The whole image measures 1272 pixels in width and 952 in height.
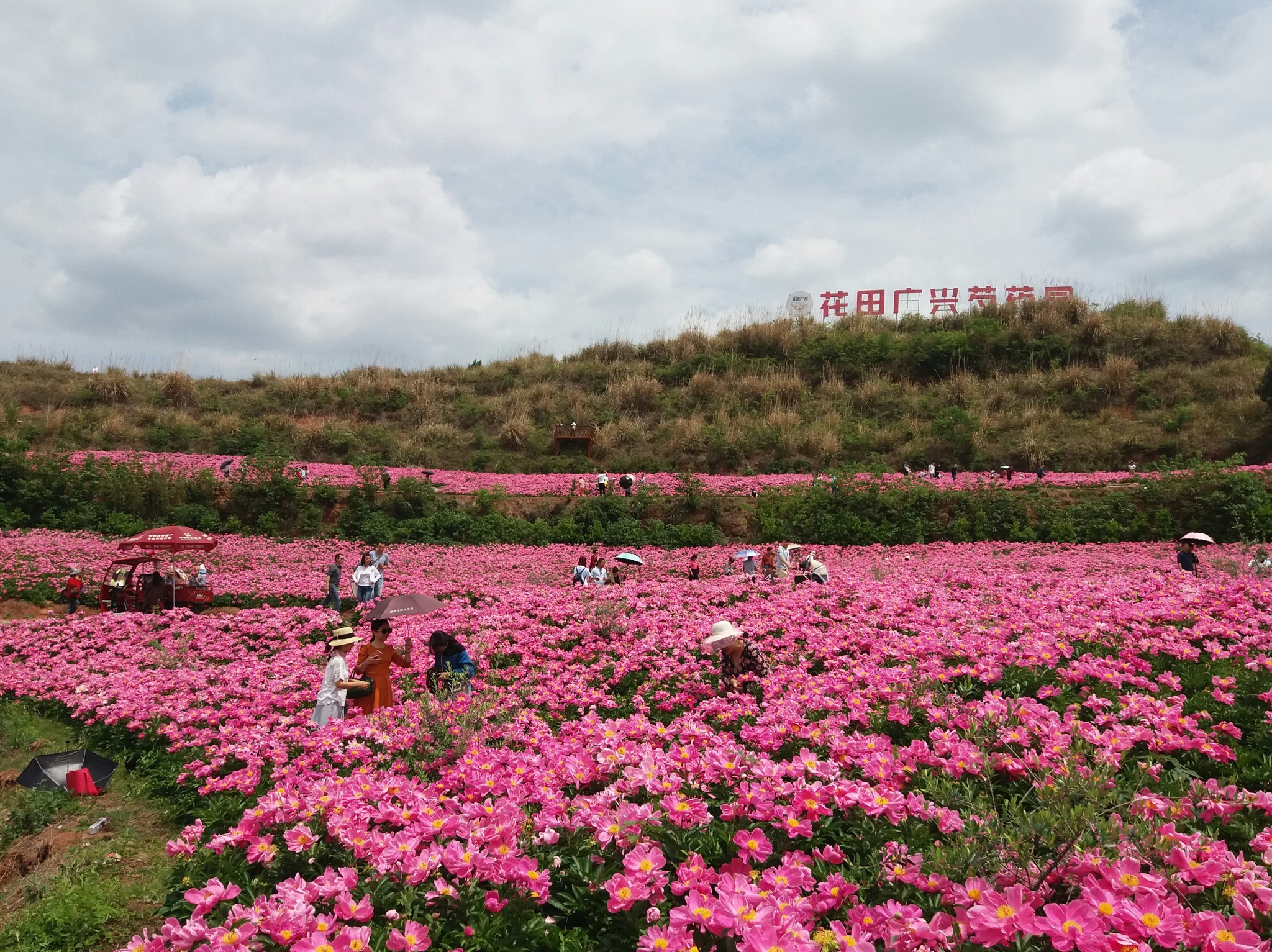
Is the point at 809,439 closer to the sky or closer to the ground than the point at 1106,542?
closer to the sky

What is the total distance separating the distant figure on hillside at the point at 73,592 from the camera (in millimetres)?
13258

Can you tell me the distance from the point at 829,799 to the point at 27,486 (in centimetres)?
2455

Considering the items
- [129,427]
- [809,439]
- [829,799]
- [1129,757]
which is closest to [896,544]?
[809,439]

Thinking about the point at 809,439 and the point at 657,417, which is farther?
the point at 657,417

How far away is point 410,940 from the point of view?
2688 millimetres

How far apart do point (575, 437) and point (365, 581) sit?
17722 mm

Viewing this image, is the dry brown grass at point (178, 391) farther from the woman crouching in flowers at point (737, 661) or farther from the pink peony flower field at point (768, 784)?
the woman crouching in flowers at point (737, 661)

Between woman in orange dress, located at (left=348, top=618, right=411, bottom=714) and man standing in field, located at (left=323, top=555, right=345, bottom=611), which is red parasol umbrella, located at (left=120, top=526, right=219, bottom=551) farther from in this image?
woman in orange dress, located at (left=348, top=618, right=411, bottom=714)

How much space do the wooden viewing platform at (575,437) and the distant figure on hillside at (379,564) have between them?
1487 centimetres

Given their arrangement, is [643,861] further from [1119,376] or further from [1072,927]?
[1119,376]

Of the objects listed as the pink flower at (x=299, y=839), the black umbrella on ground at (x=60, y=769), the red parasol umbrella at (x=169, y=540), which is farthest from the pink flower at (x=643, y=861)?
the red parasol umbrella at (x=169, y=540)

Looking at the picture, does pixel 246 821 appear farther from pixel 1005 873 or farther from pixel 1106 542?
pixel 1106 542

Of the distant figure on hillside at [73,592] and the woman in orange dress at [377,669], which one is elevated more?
the woman in orange dress at [377,669]

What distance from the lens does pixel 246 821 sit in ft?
12.3
